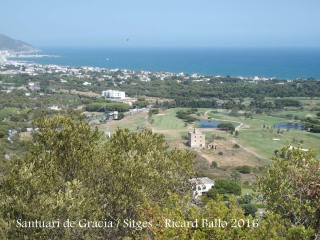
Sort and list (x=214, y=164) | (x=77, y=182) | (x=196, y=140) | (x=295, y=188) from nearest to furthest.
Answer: (x=77, y=182) < (x=295, y=188) < (x=214, y=164) < (x=196, y=140)

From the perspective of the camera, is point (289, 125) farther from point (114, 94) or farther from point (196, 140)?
point (114, 94)

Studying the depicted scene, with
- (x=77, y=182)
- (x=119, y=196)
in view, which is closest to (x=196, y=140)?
(x=119, y=196)

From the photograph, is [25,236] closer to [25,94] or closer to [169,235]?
[169,235]

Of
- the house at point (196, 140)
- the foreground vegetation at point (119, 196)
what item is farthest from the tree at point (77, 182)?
the house at point (196, 140)

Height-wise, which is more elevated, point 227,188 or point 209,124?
point 227,188

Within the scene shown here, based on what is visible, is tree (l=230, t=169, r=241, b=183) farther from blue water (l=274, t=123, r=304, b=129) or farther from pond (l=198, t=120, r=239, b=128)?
blue water (l=274, t=123, r=304, b=129)

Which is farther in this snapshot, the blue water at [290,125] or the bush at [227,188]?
the blue water at [290,125]

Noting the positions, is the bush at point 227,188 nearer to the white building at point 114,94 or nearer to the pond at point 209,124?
the pond at point 209,124

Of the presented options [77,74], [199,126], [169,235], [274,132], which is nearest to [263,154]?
[274,132]

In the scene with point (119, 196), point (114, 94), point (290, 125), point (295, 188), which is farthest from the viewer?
point (114, 94)
